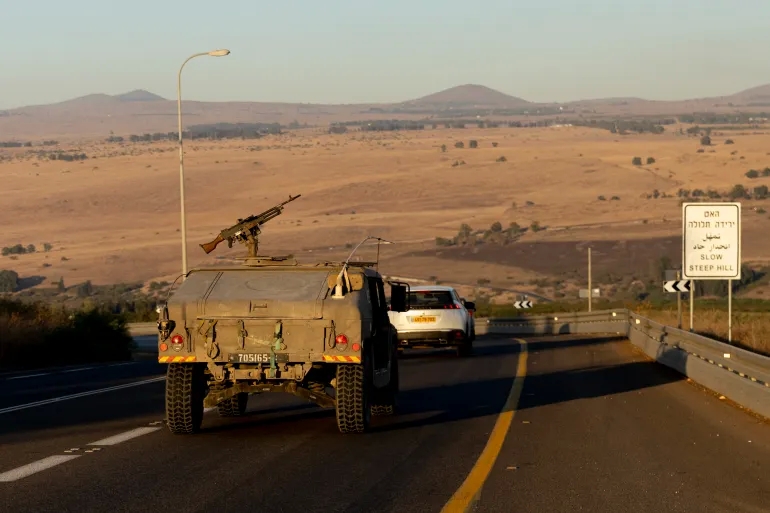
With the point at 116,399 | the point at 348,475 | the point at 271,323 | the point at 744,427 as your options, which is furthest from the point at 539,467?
the point at 116,399

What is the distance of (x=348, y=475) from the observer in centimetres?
1120

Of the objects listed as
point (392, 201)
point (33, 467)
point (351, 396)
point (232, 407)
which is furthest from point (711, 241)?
point (392, 201)

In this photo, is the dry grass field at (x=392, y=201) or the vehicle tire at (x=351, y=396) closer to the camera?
the vehicle tire at (x=351, y=396)

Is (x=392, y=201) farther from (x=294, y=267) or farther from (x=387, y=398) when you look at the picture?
(x=294, y=267)

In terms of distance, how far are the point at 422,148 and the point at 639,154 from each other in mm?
30159

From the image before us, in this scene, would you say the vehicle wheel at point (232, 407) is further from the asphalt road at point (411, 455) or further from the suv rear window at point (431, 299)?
the suv rear window at point (431, 299)

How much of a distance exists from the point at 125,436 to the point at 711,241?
1701 centimetres

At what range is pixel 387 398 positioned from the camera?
15750 mm

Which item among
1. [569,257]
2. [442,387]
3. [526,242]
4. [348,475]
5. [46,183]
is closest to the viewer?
[348,475]

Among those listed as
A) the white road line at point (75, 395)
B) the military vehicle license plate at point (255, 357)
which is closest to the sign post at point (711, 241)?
the white road line at point (75, 395)

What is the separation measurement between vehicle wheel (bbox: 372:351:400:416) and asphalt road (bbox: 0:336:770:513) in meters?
0.31

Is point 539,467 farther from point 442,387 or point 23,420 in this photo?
point 442,387

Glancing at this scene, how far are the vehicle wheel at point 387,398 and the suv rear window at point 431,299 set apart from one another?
13547 mm

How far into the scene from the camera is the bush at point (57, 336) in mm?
32000
